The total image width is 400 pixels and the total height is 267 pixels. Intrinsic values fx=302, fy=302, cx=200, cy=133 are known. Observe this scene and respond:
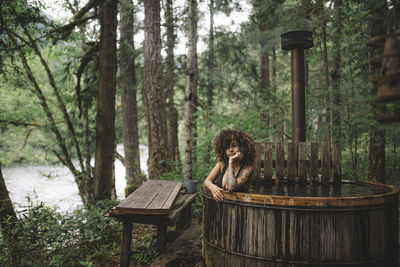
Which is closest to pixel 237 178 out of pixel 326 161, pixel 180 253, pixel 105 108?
pixel 180 253

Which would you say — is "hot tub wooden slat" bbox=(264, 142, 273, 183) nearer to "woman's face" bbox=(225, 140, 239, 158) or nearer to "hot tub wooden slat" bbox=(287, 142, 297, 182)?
"hot tub wooden slat" bbox=(287, 142, 297, 182)

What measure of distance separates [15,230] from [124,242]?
1.64 metres

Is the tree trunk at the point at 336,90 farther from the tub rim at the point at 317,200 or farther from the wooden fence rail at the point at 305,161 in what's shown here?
the tub rim at the point at 317,200

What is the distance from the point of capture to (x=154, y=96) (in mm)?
7676

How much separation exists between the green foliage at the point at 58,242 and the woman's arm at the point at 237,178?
2.29 m

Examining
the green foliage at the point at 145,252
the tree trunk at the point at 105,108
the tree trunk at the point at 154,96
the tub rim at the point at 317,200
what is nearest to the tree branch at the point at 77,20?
the tree trunk at the point at 105,108

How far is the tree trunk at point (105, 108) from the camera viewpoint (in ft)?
23.1

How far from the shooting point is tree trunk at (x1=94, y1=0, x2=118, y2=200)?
Result: 7027 mm

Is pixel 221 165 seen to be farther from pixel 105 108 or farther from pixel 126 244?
pixel 105 108

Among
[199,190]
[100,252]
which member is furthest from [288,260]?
[199,190]

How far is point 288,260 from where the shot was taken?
2.85 meters

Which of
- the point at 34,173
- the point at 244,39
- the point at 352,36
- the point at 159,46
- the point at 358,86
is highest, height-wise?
the point at 244,39

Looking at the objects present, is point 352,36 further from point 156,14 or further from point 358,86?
point 156,14

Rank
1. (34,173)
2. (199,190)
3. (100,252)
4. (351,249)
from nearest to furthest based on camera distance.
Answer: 1. (351,249)
2. (100,252)
3. (199,190)
4. (34,173)
